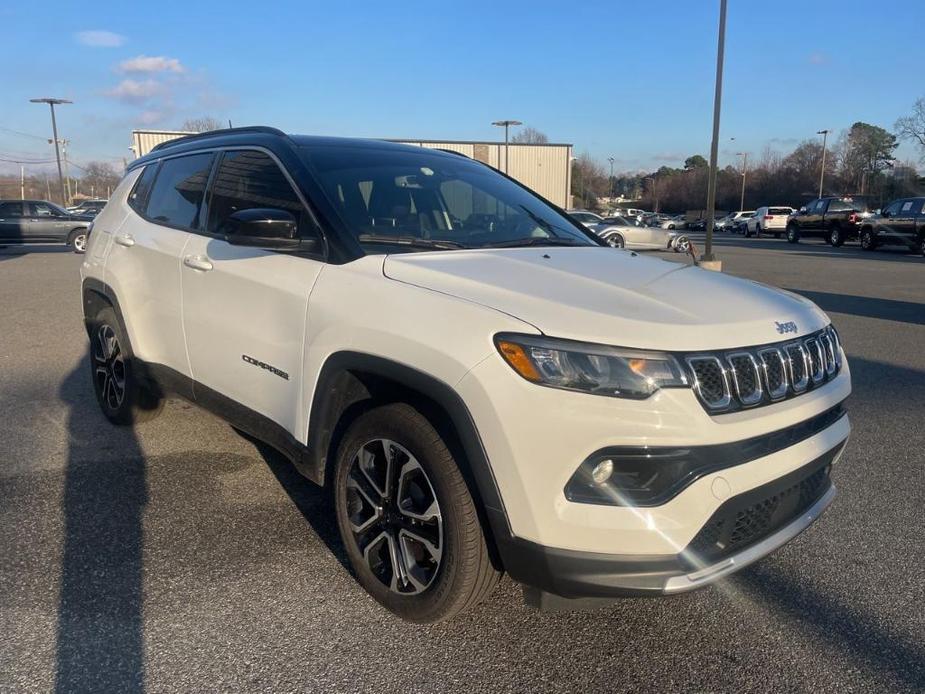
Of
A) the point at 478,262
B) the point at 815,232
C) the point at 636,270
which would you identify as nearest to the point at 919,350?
the point at 636,270

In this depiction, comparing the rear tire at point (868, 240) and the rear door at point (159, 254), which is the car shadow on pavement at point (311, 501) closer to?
the rear door at point (159, 254)

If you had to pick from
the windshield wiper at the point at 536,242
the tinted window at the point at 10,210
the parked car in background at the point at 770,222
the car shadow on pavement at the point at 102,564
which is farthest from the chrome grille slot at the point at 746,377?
the parked car in background at the point at 770,222

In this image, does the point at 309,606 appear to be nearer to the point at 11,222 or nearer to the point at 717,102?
the point at 717,102

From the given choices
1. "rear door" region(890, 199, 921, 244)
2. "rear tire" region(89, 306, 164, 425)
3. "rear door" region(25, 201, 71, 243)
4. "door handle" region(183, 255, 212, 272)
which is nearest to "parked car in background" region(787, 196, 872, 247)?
"rear door" region(890, 199, 921, 244)

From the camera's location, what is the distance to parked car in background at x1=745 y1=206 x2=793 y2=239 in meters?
A: 39.9

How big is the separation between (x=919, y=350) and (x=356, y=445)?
7.24 metres

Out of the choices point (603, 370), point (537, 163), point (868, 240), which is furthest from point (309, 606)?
point (537, 163)

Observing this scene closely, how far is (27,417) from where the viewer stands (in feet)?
17.2

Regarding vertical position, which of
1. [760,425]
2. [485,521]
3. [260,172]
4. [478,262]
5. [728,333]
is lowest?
[485,521]

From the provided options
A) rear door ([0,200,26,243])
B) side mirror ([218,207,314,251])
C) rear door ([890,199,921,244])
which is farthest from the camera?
rear door ([0,200,26,243])

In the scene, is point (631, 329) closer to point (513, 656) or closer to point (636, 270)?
point (636, 270)

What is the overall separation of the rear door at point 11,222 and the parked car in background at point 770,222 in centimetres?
3562

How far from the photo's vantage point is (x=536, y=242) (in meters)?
3.47

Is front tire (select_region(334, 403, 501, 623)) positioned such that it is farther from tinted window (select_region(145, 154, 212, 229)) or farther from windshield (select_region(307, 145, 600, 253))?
tinted window (select_region(145, 154, 212, 229))
